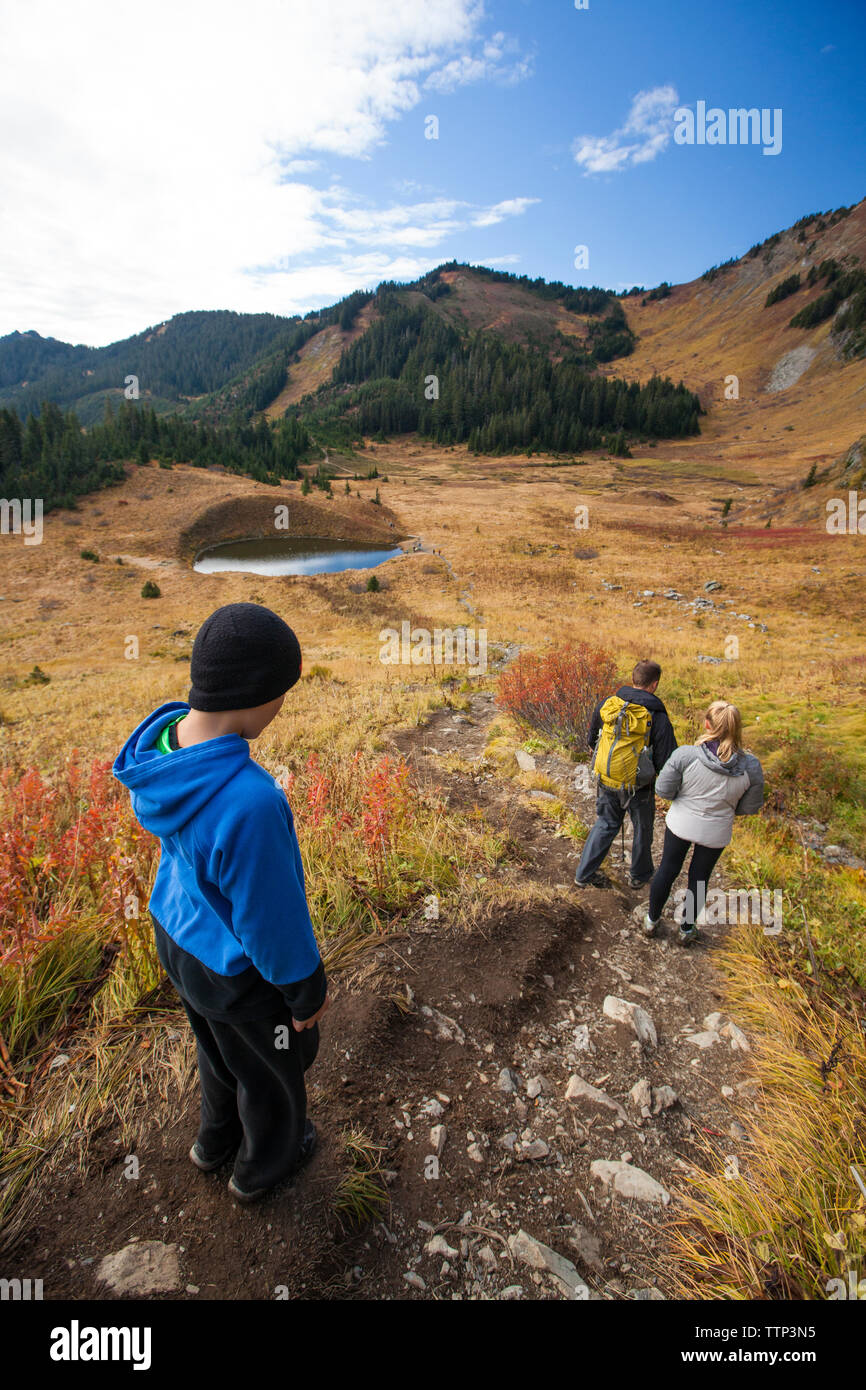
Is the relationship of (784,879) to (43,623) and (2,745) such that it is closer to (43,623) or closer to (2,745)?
(2,745)

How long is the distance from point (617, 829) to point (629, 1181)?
2.63m

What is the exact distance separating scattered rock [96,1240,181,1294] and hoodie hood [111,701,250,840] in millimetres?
1799

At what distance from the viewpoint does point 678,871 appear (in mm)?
4500

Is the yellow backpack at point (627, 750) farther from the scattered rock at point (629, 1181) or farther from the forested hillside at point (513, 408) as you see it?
the forested hillside at point (513, 408)

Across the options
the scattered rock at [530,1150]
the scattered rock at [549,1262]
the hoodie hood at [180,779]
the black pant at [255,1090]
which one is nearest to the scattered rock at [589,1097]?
the scattered rock at [530,1150]

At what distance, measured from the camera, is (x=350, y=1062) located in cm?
305

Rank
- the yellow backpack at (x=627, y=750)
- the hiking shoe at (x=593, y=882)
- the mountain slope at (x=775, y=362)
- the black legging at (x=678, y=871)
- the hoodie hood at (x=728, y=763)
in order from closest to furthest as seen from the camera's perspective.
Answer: the hoodie hood at (x=728, y=763)
the black legging at (x=678, y=871)
the yellow backpack at (x=627, y=750)
the hiking shoe at (x=593, y=882)
the mountain slope at (x=775, y=362)

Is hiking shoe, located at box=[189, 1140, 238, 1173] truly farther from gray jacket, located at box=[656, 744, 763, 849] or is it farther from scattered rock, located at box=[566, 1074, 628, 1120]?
gray jacket, located at box=[656, 744, 763, 849]

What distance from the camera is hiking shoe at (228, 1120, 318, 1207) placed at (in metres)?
2.33

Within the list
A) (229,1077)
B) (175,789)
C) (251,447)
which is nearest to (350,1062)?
(229,1077)

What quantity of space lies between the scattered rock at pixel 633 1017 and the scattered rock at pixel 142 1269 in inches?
110

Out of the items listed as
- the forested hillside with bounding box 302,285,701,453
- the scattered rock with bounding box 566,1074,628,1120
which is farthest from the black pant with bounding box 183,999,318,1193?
the forested hillside with bounding box 302,285,701,453

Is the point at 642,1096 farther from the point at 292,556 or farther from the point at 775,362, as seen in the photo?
the point at 775,362

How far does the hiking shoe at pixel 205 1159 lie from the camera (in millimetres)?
2441
